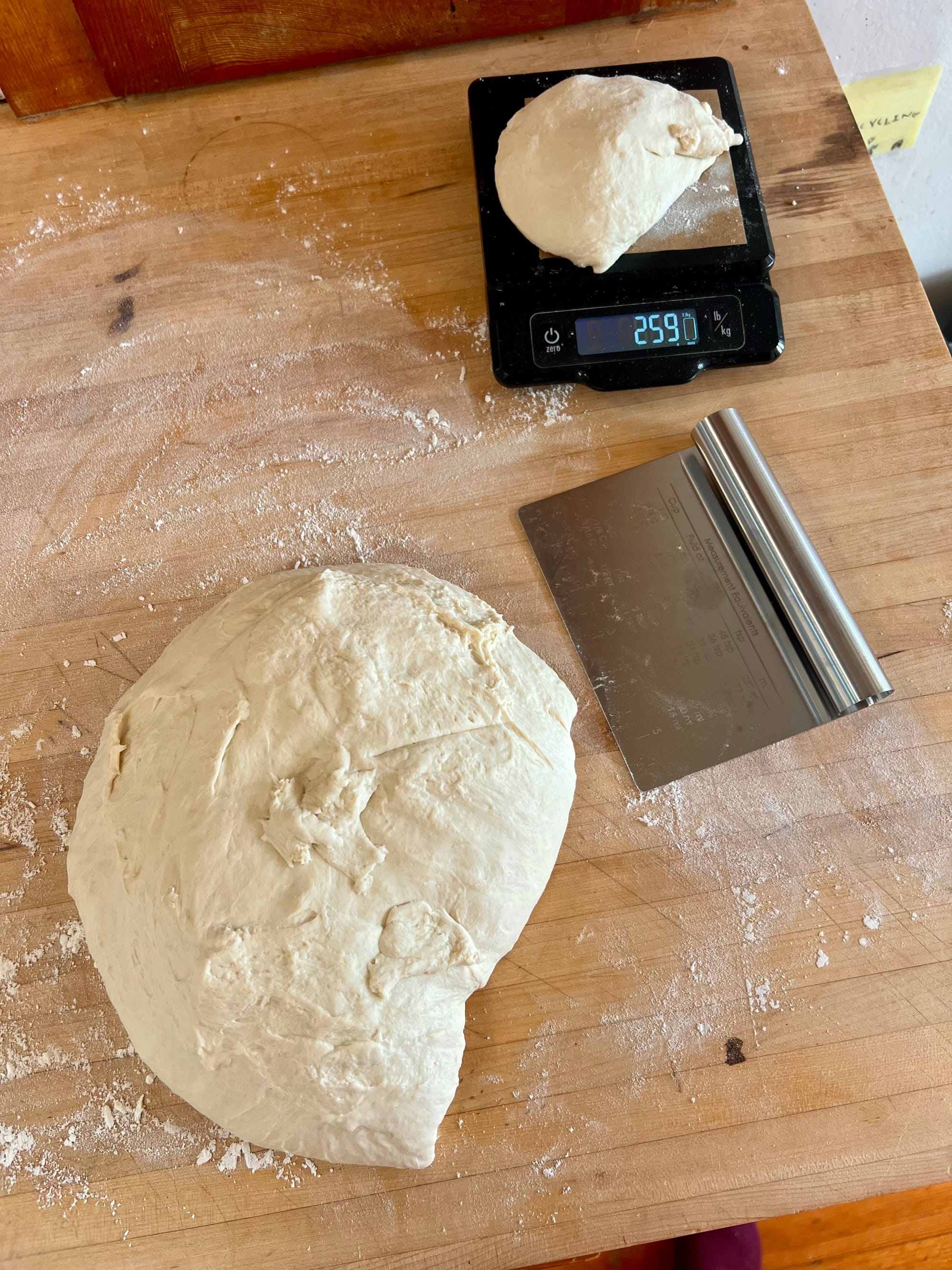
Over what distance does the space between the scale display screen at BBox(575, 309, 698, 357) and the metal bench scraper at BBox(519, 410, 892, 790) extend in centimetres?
13

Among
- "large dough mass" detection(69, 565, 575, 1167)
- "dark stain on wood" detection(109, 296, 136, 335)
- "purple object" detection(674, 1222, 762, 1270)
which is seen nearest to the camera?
"large dough mass" detection(69, 565, 575, 1167)

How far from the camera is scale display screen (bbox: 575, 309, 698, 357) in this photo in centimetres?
110

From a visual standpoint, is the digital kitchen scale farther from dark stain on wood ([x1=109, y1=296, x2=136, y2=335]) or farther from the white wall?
the white wall

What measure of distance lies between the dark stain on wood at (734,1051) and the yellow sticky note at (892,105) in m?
1.51

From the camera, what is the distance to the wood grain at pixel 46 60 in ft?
3.50

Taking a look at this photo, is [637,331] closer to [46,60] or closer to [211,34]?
[211,34]

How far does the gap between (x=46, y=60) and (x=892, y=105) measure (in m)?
1.44

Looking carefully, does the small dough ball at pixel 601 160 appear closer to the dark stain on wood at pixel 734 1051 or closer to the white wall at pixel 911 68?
the white wall at pixel 911 68

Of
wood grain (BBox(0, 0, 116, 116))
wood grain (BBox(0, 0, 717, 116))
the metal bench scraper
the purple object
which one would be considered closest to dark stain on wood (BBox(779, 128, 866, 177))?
wood grain (BBox(0, 0, 717, 116))

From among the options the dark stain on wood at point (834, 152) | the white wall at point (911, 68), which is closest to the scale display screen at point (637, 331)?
the dark stain on wood at point (834, 152)

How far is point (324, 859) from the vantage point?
0.80 m

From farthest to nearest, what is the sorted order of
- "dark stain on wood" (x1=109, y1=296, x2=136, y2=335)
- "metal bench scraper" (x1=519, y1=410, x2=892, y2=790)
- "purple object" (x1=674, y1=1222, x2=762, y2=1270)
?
"purple object" (x1=674, y1=1222, x2=762, y2=1270) < "dark stain on wood" (x1=109, y1=296, x2=136, y2=335) < "metal bench scraper" (x1=519, y1=410, x2=892, y2=790)

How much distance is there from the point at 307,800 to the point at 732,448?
67cm

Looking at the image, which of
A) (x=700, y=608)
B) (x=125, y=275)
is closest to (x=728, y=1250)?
(x=700, y=608)
